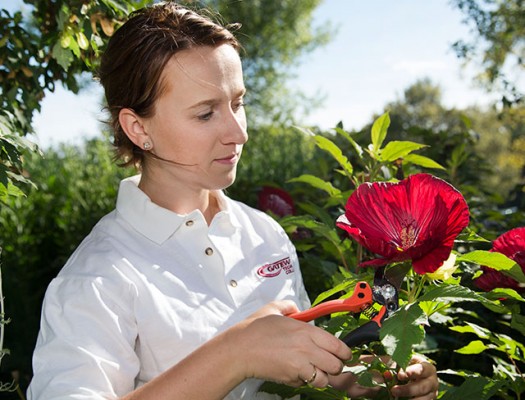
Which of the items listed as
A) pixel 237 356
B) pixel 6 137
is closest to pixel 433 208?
pixel 237 356

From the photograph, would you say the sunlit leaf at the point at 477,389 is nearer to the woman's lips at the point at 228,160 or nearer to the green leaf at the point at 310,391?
the green leaf at the point at 310,391

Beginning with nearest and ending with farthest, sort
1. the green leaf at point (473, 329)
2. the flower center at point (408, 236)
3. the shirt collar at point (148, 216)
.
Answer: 1. the flower center at point (408, 236)
2. the green leaf at point (473, 329)
3. the shirt collar at point (148, 216)

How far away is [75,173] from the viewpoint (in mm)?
5555

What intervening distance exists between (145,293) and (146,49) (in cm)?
61

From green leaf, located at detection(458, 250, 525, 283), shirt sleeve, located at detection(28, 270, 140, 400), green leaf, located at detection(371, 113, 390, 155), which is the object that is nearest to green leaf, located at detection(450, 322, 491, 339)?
green leaf, located at detection(458, 250, 525, 283)

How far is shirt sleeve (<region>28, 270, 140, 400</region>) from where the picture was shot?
1.38 metres

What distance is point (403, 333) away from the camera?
1.15m

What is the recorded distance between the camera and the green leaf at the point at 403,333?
1.12m

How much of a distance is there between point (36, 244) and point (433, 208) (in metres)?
4.34

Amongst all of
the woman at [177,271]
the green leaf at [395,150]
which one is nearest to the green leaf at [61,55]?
the woman at [177,271]

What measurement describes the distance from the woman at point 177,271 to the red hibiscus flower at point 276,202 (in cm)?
76

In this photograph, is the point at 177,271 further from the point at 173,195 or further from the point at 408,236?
the point at 408,236

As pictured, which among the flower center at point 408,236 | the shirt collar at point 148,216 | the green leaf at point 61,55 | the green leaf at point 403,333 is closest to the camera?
the green leaf at point 403,333

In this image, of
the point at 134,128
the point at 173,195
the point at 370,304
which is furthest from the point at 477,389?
the point at 134,128
